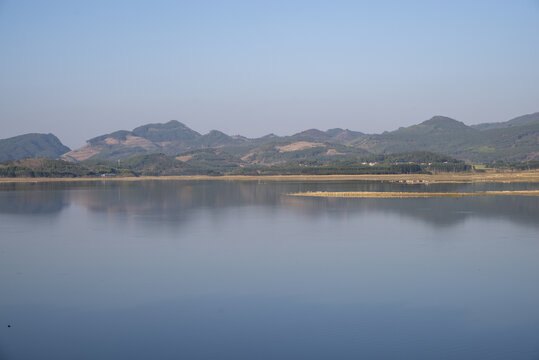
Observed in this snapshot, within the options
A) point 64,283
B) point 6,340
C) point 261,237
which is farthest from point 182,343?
point 261,237

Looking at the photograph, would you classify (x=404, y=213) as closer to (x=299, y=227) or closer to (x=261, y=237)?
(x=299, y=227)

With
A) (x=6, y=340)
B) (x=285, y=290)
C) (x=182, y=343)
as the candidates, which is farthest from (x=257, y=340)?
(x=6, y=340)

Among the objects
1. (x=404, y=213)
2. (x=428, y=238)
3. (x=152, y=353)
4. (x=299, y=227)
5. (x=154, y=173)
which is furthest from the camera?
(x=154, y=173)

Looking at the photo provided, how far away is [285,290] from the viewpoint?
53.5 feet

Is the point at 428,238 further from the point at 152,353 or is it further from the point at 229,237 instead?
the point at 152,353

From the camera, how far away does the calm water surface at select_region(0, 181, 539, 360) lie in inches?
469

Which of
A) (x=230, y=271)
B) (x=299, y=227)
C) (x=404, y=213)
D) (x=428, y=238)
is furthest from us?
(x=404, y=213)

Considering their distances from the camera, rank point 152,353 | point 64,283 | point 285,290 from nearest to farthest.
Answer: point 152,353 < point 285,290 < point 64,283

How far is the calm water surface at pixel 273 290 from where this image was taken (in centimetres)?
1191

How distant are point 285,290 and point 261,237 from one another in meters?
10.9

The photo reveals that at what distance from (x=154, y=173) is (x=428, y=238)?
461 ft

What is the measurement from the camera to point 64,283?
17.6 meters

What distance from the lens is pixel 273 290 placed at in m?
16.3

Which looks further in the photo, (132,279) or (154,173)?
(154,173)
